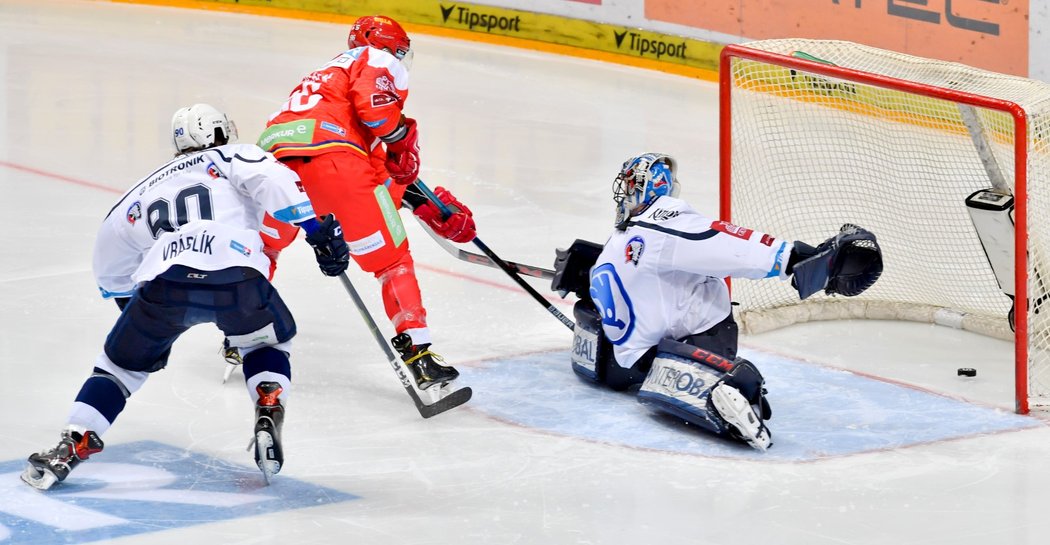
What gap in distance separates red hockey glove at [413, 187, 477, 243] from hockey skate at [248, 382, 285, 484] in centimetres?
150

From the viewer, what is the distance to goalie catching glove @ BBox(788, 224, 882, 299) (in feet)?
15.6

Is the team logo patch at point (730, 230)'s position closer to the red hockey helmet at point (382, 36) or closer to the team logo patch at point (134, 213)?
the red hockey helmet at point (382, 36)

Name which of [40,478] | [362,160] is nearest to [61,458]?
[40,478]

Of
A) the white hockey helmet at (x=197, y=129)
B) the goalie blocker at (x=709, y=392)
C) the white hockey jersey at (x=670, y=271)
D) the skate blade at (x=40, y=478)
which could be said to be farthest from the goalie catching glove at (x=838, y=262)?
the skate blade at (x=40, y=478)

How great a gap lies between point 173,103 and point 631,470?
5.80 metres

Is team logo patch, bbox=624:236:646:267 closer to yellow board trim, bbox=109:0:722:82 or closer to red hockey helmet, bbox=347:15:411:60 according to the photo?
red hockey helmet, bbox=347:15:411:60

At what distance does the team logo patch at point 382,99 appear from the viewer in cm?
513

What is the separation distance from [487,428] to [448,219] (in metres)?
1.03

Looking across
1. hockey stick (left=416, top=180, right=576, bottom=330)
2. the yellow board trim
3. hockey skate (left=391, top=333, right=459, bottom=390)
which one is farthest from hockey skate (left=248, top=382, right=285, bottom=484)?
the yellow board trim

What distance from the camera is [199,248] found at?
4133mm

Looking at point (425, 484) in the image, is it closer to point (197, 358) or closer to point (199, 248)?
point (199, 248)

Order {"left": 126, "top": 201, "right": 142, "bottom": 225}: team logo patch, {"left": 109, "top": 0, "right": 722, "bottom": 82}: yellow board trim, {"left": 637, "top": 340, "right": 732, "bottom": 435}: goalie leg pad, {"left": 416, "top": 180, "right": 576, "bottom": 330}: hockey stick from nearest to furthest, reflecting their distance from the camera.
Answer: {"left": 126, "top": 201, "right": 142, "bottom": 225}: team logo patch, {"left": 637, "top": 340, "right": 732, "bottom": 435}: goalie leg pad, {"left": 416, "top": 180, "right": 576, "bottom": 330}: hockey stick, {"left": 109, "top": 0, "right": 722, "bottom": 82}: yellow board trim

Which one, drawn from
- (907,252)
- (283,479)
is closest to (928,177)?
(907,252)

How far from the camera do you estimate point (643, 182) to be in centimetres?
494
